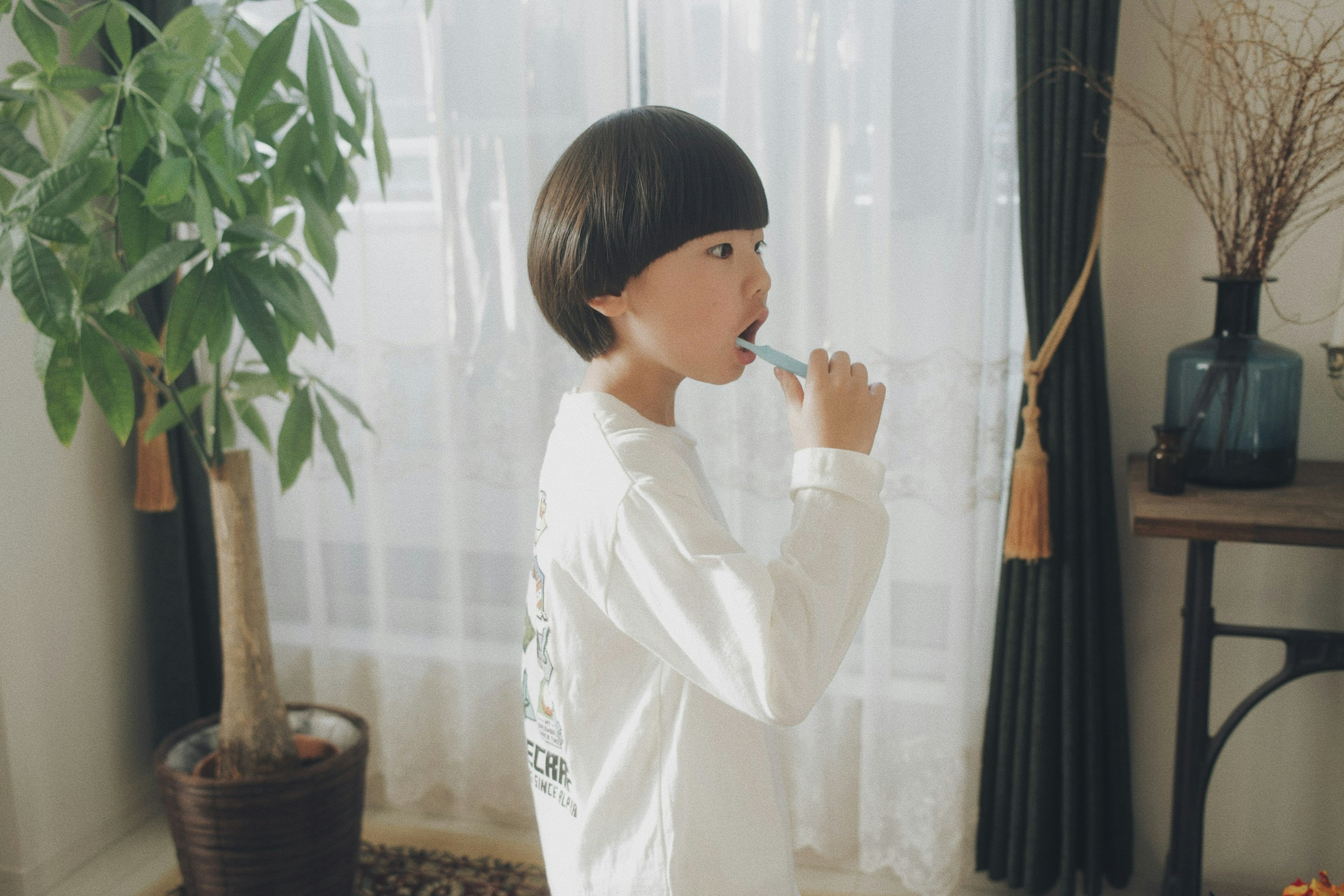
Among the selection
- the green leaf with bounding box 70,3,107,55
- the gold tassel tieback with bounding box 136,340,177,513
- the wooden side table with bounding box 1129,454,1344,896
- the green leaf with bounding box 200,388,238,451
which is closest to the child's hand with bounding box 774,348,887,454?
the wooden side table with bounding box 1129,454,1344,896

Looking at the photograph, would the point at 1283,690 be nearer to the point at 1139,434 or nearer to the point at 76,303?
the point at 1139,434

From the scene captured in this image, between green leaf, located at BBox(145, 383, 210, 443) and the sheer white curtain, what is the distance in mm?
387

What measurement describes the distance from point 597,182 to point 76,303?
0.82m

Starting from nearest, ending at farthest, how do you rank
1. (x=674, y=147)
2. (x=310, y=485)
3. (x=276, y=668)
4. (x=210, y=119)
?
(x=674, y=147) < (x=210, y=119) < (x=310, y=485) < (x=276, y=668)

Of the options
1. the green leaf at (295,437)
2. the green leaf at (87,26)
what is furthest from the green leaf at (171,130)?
the green leaf at (295,437)

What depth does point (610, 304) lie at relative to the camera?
0.89m

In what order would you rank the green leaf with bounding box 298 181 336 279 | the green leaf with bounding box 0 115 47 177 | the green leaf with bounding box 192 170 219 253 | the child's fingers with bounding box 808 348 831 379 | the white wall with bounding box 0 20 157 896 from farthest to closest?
1. the white wall with bounding box 0 20 157 896
2. the green leaf with bounding box 298 181 336 279
3. the green leaf with bounding box 0 115 47 177
4. the green leaf with bounding box 192 170 219 253
5. the child's fingers with bounding box 808 348 831 379

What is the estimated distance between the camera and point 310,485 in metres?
1.99

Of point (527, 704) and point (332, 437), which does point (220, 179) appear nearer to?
point (332, 437)

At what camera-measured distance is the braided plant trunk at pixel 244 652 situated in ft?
5.27

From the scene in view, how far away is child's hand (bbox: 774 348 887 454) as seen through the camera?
848 millimetres

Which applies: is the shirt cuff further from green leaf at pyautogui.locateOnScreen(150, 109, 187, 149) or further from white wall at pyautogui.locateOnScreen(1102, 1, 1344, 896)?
white wall at pyautogui.locateOnScreen(1102, 1, 1344, 896)

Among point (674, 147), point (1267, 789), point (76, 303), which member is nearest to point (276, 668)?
point (76, 303)

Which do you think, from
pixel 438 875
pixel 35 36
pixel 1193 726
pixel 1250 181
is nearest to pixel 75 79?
pixel 35 36
